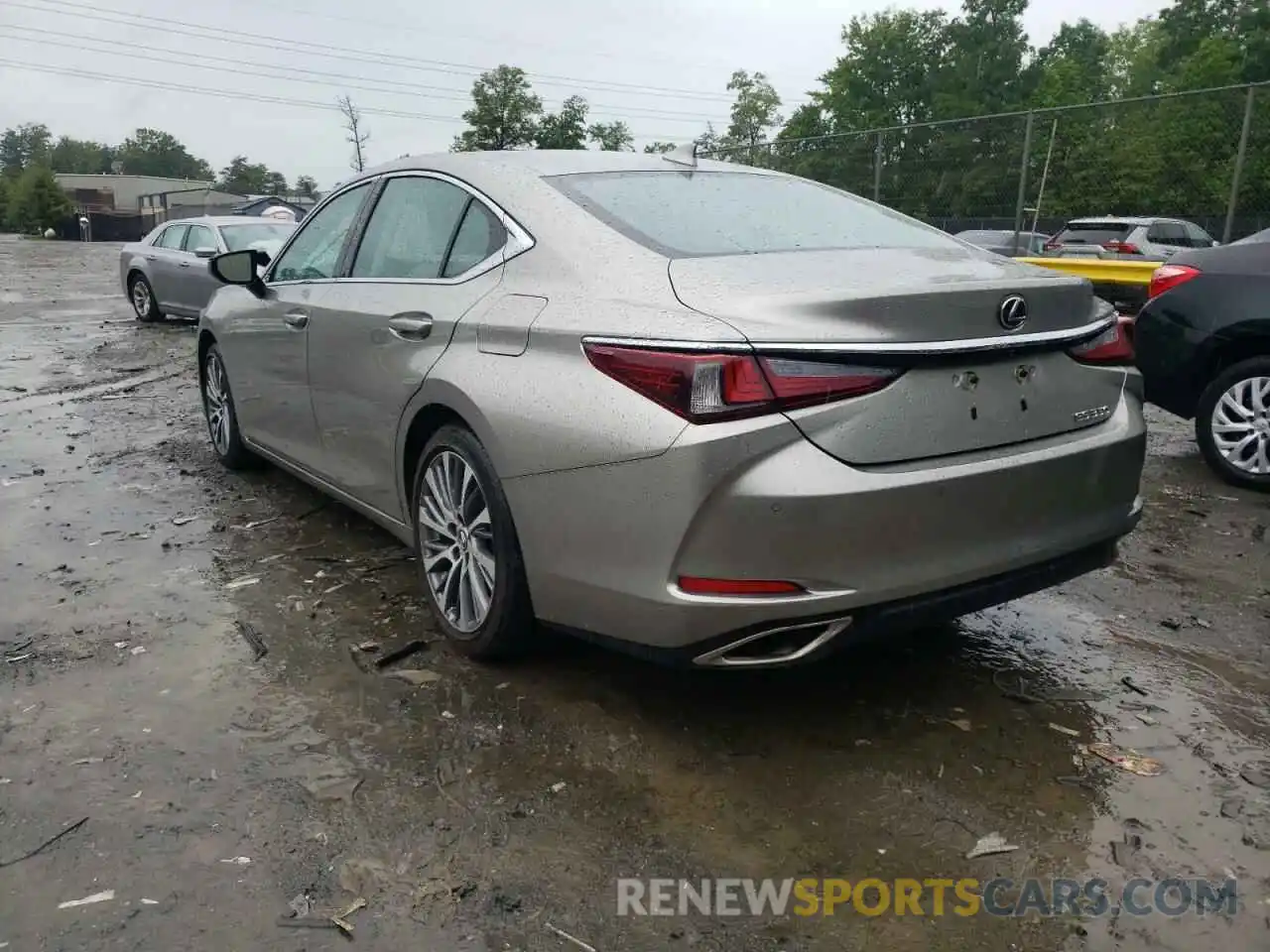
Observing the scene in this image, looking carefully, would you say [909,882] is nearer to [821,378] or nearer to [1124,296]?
[821,378]

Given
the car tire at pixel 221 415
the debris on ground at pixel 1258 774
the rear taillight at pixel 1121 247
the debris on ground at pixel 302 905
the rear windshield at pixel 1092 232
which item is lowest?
the debris on ground at pixel 302 905

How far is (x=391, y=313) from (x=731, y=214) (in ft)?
4.05

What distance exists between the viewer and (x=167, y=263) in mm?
14641

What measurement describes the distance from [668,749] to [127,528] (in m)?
3.27

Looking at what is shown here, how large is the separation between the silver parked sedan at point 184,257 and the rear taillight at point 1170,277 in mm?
9932

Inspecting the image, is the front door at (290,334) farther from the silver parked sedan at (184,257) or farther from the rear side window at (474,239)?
the silver parked sedan at (184,257)

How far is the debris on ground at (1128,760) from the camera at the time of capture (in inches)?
114

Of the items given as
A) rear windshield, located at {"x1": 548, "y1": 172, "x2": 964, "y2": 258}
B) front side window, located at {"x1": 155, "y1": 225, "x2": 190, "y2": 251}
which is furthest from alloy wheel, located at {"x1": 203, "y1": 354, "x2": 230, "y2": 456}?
front side window, located at {"x1": 155, "y1": 225, "x2": 190, "y2": 251}

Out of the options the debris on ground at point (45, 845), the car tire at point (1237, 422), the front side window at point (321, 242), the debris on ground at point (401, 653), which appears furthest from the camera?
the car tire at point (1237, 422)

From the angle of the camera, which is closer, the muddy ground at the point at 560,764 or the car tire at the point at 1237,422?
the muddy ground at the point at 560,764

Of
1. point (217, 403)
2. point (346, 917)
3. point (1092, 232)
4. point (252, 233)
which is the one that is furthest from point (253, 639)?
point (1092, 232)

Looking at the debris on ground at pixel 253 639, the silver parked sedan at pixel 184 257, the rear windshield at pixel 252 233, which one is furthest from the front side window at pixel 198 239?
the debris on ground at pixel 253 639

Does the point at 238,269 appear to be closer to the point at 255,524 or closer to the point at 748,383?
the point at 255,524

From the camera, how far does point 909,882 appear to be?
2.42 meters
